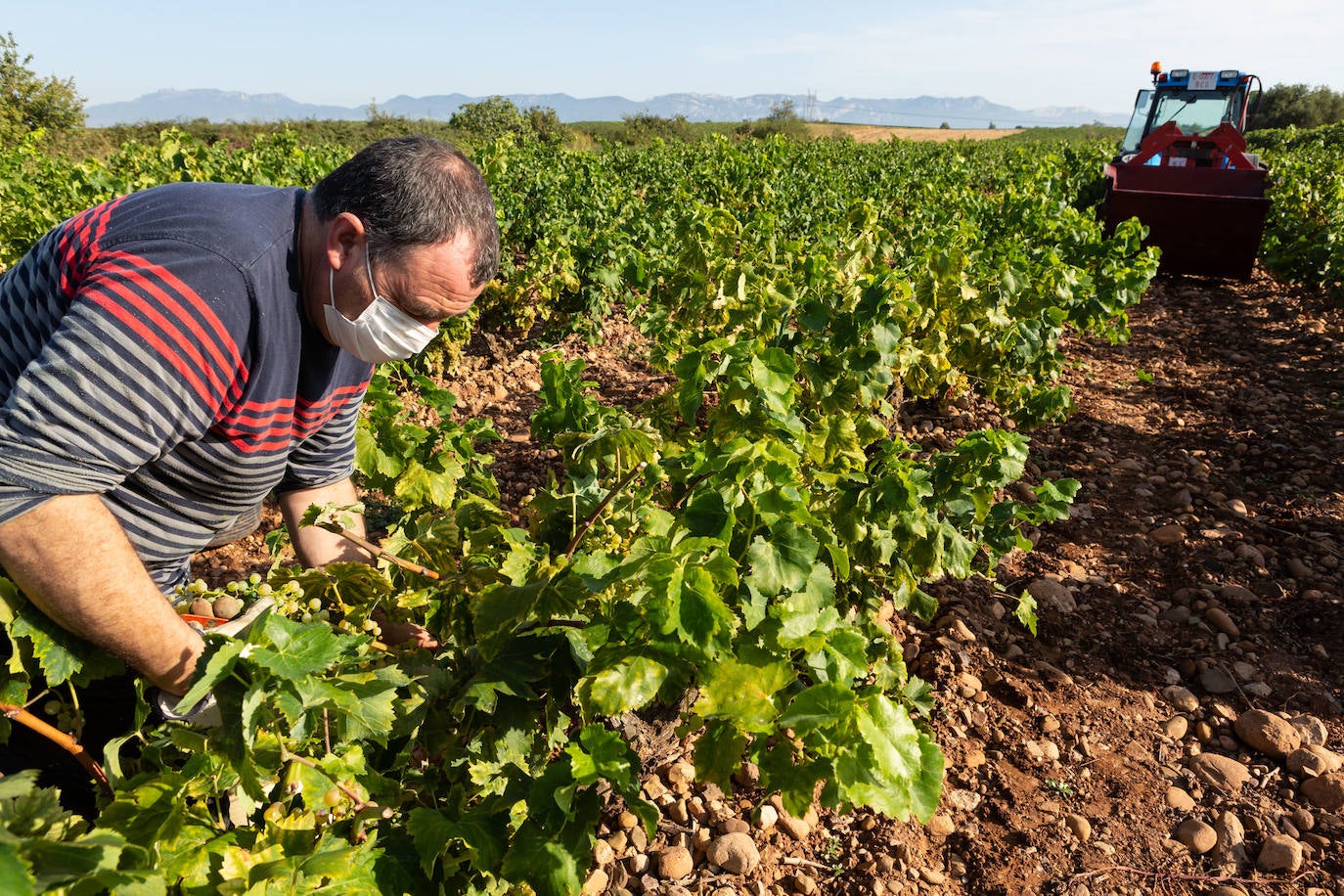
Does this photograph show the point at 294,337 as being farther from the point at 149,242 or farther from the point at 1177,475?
the point at 1177,475

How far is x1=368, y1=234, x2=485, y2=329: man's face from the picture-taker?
1.86m

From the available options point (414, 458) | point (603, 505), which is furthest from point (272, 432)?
point (414, 458)

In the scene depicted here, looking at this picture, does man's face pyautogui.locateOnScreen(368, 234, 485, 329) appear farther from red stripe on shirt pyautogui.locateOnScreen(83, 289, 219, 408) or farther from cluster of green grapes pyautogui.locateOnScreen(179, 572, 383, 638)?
cluster of green grapes pyautogui.locateOnScreen(179, 572, 383, 638)

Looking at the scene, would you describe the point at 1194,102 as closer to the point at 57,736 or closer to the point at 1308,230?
the point at 1308,230

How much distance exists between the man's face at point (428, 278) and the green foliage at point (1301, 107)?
65.5 metres

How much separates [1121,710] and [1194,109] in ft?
52.2

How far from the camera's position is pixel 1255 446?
5.60 metres

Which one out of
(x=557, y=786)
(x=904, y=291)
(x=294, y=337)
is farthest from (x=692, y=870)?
(x=904, y=291)

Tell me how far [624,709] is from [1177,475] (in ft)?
16.3

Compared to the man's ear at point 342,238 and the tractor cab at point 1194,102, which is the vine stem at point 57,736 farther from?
the tractor cab at point 1194,102

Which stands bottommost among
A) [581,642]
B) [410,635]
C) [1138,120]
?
[410,635]

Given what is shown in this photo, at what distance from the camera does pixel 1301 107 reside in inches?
2061

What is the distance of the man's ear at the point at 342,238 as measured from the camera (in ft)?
5.91

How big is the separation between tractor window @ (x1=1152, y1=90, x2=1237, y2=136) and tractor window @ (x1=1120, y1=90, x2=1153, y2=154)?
0.25m
